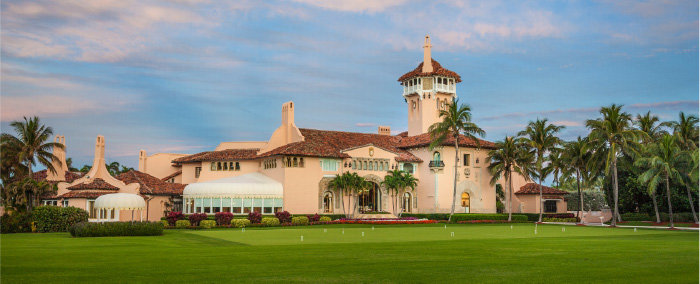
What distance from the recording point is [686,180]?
50.2m

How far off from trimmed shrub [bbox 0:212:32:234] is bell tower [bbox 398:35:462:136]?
4342 centimetres

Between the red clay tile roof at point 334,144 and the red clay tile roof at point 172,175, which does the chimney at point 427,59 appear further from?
the red clay tile roof at point 172,175

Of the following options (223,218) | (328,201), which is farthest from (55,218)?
(328,201)

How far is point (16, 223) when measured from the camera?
4244cm

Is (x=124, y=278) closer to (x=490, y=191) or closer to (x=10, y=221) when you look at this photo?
(x=10, y=221)

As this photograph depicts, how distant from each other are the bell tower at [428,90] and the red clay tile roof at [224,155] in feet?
64.3

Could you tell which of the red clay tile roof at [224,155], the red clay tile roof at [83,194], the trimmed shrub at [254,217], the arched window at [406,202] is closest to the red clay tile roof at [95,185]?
the red clay tile roof at [83,194]

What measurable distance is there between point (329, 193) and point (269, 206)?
664 cm

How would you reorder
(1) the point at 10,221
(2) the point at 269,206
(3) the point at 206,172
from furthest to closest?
1. (3) the point at 206,172
2. (2) the point at 269,206
3. (1) the point at 10,221

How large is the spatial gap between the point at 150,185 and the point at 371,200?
72.6 feet

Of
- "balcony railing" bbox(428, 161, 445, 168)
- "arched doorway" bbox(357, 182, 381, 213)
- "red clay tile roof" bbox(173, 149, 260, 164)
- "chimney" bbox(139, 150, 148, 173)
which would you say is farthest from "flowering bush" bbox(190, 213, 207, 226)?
"balcony railing" bbox(428, 161, 445, 168)

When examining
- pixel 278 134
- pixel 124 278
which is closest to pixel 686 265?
pixel 124 278

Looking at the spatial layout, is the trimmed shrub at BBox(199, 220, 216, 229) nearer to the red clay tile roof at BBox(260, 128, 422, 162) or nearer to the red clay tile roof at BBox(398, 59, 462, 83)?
the red clay tile roof at BBox(260, 128, 422, 162)

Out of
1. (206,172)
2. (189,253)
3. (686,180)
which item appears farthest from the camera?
(206,172)
